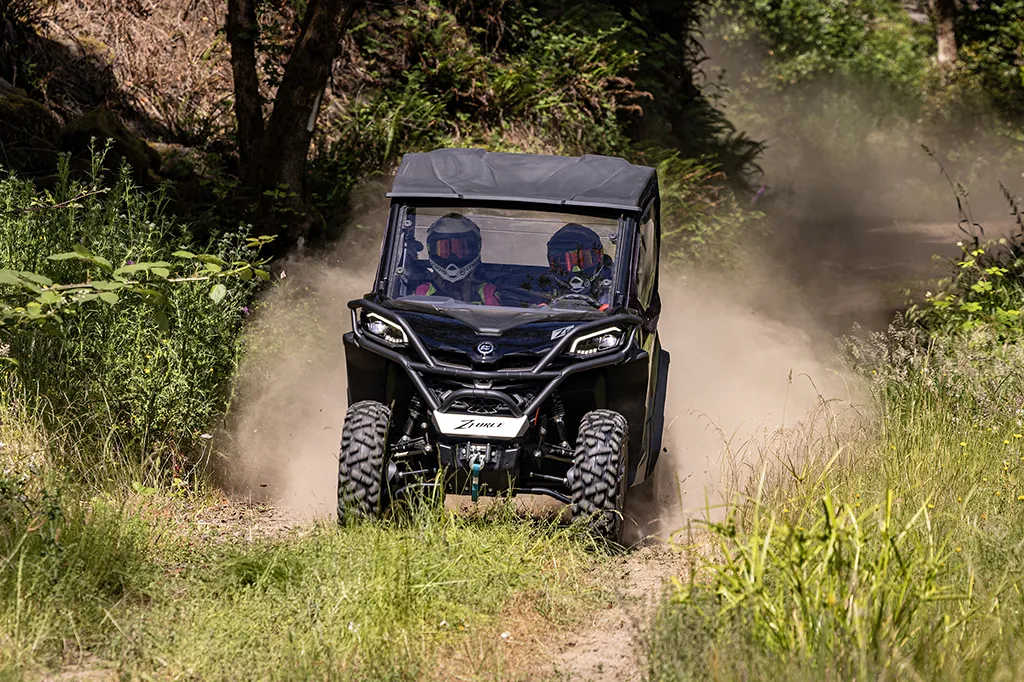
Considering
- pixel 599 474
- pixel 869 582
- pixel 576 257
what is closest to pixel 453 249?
pixel 576 257

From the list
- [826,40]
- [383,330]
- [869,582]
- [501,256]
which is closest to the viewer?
[869,582]

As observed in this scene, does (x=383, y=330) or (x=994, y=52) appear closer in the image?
(x=383, y=330)

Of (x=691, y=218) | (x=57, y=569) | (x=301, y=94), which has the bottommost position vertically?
(x=57, y=569)

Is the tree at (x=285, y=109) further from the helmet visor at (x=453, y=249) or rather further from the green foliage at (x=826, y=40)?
the green foliage at (x=826, y=40)

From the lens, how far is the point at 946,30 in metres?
28.1

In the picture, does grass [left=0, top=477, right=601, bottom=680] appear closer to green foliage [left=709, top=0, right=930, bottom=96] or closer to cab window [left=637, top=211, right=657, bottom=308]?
cab window [left=637, top=211, right=657, bottom=308]

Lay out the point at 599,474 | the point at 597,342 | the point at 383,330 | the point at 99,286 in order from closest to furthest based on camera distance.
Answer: the point at 99,286 → the point at 599,474 → the point at 597,342 → the point at 383,330

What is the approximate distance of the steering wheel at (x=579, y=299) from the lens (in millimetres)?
6562

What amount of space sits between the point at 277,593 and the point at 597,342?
1.99 metres

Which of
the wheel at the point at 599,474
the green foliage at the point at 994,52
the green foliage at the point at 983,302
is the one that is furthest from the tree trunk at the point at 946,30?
the wheel at the point at 599,474

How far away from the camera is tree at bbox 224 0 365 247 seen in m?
10.0

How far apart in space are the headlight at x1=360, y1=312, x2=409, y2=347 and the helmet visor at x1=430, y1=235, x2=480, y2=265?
667mm

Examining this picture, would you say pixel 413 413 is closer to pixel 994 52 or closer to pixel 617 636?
pixel 617 636

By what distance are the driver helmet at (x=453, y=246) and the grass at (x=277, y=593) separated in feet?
4.73
